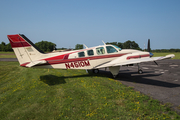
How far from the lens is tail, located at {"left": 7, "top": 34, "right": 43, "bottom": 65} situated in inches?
394

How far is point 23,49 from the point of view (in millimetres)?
10375

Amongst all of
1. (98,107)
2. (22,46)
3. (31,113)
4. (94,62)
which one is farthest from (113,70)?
(22,46)

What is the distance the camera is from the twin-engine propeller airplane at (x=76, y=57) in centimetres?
1024

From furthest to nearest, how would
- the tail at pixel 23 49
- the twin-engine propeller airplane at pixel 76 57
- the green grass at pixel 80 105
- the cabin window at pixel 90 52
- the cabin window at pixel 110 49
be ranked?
the cabin window at pixel 110 49 → the cabin window at pixel 90 52 → the twin-engine propeller airplane at pixel 76 57 → the tail at pixel 23 49 → the green grass at pixel 80 105

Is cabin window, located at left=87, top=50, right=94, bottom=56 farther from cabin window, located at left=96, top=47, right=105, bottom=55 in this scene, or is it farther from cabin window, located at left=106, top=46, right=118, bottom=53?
cabin window, located at left=106, top=46, right=118, bottom=53

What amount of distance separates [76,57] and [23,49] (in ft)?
16.5

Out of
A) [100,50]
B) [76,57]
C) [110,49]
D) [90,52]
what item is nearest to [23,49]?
[76,57]

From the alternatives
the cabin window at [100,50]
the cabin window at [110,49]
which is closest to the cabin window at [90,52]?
the cabin window at [100,50]

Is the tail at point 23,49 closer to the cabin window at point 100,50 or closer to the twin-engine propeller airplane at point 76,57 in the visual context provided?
the twin-engine propeller airplane at point 76,57

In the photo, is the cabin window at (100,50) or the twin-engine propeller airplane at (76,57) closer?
the twin-engine propeller airplane at (76,57)

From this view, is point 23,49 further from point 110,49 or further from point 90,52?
point 110,49

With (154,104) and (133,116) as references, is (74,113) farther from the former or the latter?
(154,104)

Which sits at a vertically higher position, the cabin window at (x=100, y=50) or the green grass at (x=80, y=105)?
the cabin window at (x=100, y=50)

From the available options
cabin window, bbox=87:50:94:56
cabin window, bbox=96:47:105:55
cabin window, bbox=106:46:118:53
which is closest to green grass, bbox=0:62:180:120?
cabin window, bbox=87:50:94:56
